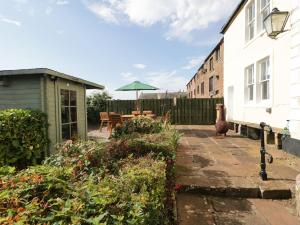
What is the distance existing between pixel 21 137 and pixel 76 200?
4.49 meters

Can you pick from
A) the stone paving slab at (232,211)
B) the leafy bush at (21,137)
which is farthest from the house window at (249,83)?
the leafy bush at (21,137)

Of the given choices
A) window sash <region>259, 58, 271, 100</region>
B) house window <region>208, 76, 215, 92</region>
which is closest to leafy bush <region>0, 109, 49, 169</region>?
window sash <region>259, 58, 271, 100</region>

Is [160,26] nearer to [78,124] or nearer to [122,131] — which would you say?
[78,124]

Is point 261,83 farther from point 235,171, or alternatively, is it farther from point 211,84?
point 211,84

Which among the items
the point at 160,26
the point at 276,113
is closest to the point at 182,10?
the point at 160,26

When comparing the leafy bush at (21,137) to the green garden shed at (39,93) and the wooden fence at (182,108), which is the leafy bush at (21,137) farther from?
the wooden fence at (182,108)

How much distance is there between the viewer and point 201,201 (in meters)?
3.70

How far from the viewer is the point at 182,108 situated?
55.7ft

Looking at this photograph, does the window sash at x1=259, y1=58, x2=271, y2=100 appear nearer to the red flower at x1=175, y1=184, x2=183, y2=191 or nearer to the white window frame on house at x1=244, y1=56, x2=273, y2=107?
the white window frame on house at x1=244, y1=56, x2=273, y2=107

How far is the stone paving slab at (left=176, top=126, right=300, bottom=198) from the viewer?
152 inches

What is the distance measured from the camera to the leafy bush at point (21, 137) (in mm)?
5191

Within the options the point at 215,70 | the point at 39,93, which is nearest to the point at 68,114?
the point at 39,93

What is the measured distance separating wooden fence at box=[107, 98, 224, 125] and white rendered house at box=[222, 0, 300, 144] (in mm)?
2998

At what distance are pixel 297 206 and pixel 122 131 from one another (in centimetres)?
426
